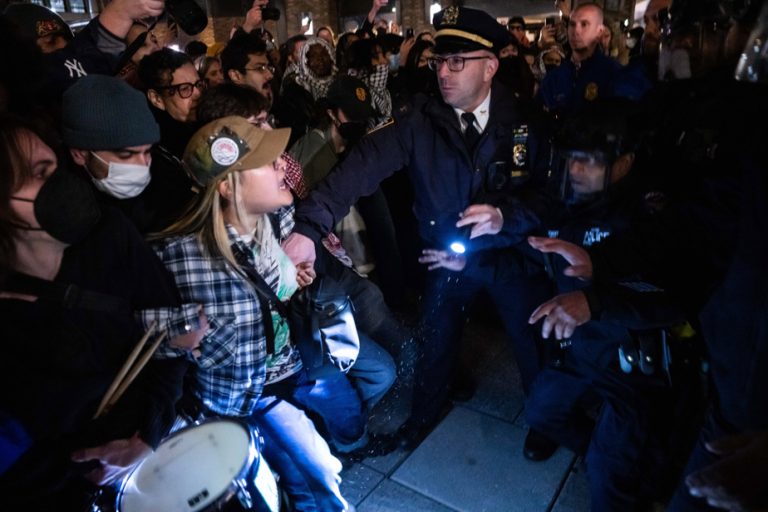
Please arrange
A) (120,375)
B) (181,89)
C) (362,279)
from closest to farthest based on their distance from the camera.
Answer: (120,375) < (362,279) < (181,89)

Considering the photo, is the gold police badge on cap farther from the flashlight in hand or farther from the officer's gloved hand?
the officer's gloved hand

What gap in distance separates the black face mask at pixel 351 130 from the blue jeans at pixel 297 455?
2251 millimetres

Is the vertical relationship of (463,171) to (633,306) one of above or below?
above

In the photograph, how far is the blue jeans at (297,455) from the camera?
92.6 inches

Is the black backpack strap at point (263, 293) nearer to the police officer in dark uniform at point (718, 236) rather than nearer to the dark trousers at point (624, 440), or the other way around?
the police officer in dark uniform at point (718, 236)

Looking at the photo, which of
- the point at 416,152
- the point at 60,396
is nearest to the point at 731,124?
the point at 416,152

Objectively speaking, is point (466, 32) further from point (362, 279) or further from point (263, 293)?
point (263, 293)

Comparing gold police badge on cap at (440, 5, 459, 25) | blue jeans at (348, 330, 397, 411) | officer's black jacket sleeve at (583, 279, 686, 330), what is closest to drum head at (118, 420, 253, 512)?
blue jeans at (348, 330, 397, 411)

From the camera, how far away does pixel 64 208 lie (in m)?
1.54

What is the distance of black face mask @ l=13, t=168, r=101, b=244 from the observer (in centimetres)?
150

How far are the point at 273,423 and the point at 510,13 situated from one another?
23.8 metres

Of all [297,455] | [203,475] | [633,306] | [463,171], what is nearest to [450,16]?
Answer: [463,171]

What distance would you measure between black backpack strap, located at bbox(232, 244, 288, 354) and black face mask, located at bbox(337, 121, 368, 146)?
2007mm

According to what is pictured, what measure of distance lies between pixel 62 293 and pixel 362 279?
1.75 metres
